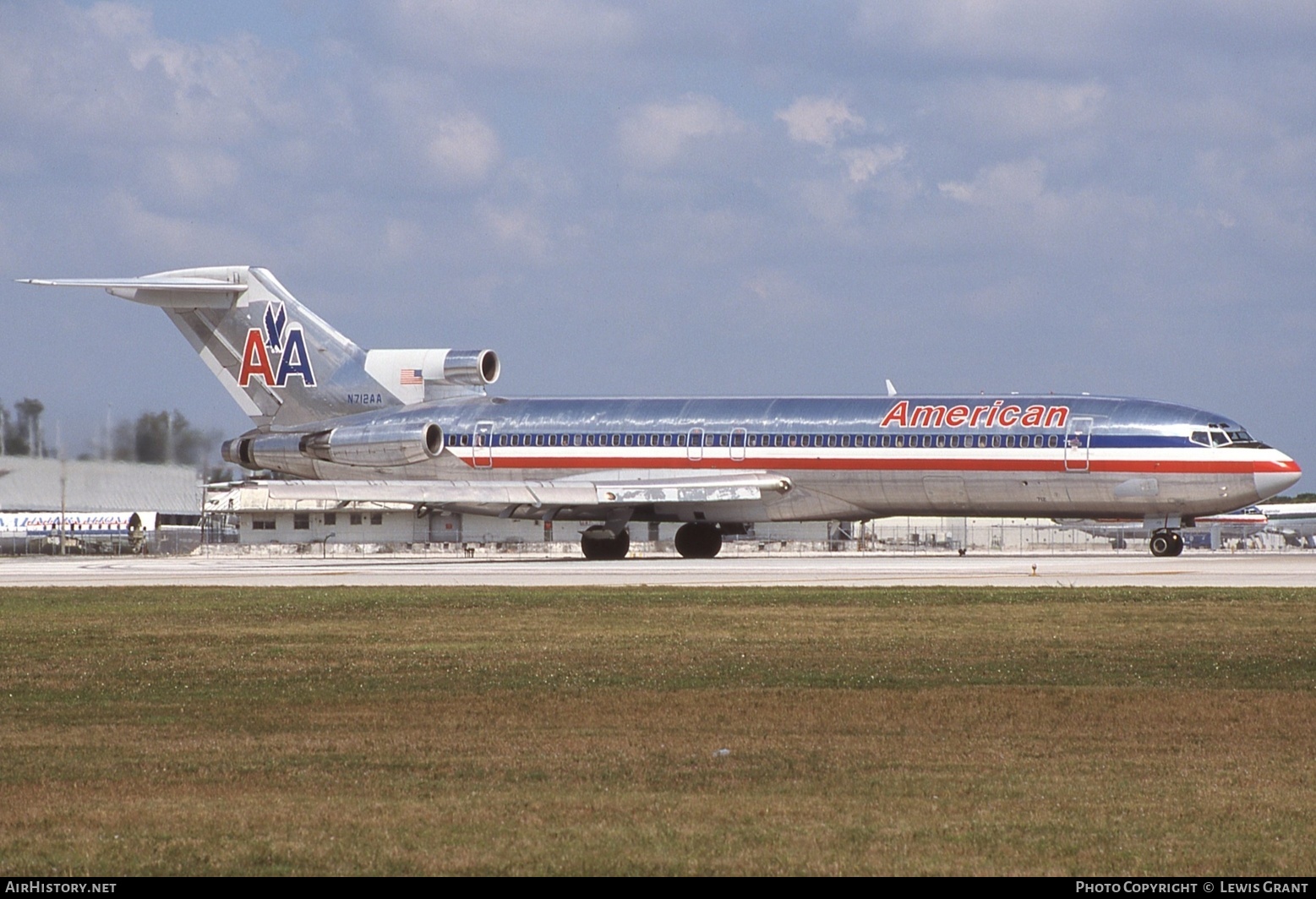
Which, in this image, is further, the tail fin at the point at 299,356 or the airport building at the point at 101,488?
the airport building at the point at 101,488

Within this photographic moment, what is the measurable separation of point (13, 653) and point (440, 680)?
6095 millimetres

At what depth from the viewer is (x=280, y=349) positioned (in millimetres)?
54812

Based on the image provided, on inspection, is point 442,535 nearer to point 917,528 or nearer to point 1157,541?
point 917,528

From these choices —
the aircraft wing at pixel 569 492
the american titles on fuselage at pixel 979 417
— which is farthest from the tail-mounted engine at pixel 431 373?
the american titles on fuselage at pixel 979 417

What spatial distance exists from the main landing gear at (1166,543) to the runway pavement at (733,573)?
556 millimetres

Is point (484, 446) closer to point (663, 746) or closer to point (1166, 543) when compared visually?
point (1166, 543)

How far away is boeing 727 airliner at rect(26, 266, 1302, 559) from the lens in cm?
4575

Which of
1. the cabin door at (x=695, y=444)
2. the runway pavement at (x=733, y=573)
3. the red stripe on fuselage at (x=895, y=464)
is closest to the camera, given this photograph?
the runway pavement at (x=733, y=573)

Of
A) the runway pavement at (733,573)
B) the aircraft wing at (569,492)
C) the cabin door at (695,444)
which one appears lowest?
the runway pavement at (733,573)

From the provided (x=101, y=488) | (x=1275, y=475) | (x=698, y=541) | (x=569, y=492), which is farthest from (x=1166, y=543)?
(x=101, y=488)

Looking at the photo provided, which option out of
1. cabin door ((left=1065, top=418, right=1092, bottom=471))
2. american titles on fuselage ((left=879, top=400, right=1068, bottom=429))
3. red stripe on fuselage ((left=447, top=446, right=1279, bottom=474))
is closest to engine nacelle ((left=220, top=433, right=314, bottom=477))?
red stripe on fuselage ((left=447, top=446, right=1279, bottom=474))

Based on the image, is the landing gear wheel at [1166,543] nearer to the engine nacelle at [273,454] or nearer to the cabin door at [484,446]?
the cabin door at [484,446]

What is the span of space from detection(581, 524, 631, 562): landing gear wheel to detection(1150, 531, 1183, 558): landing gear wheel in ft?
51.3

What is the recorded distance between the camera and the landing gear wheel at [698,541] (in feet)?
177
